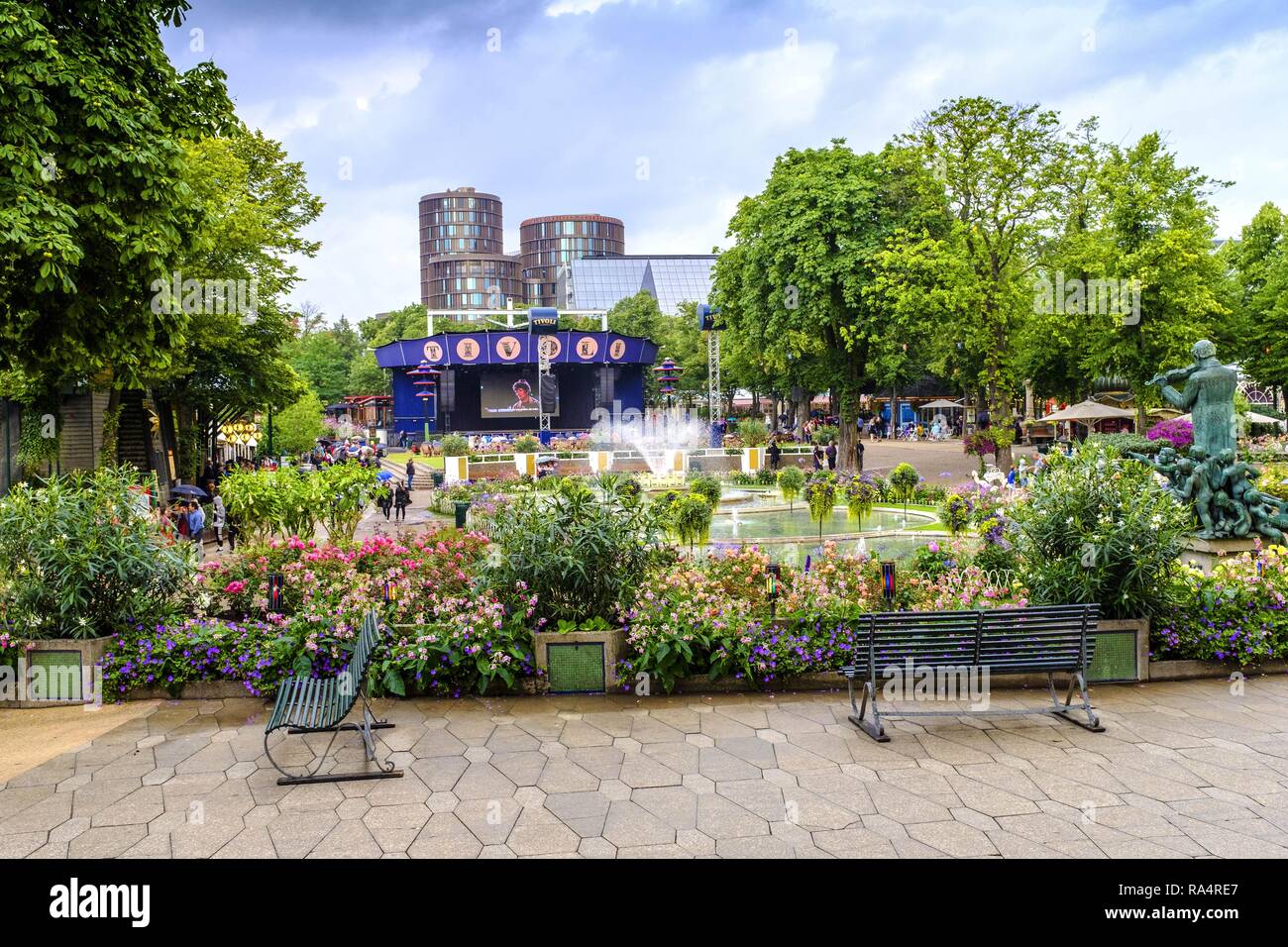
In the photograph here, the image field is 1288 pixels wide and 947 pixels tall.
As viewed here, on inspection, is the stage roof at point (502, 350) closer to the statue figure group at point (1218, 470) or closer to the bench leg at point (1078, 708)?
the statue figure group at point (1218, 470)

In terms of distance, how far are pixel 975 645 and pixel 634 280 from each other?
343ft

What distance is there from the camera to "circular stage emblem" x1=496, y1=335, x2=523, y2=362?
6019 cm

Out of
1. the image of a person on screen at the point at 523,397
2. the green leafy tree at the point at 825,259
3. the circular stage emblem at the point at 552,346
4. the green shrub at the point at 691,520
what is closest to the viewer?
the green shrub at the point at 691,520

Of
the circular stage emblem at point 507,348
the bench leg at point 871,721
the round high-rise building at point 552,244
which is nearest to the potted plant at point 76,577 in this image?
the bench leg at point 871,721

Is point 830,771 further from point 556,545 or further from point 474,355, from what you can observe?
point 474,355

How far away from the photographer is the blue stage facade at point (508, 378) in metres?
60.1

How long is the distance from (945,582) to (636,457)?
2985 centimetres

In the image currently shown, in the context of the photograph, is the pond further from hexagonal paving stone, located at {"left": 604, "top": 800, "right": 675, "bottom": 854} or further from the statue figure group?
hexagonal paving stone, located at {"left": 604, "top": 800, "right": 675, "bottom": 854}

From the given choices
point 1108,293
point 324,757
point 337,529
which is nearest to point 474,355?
point 1108,293

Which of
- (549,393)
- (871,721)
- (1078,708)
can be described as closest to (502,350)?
(549,393)

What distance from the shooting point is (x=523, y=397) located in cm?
6344

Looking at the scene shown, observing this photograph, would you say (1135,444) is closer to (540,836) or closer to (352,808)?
(540,836)

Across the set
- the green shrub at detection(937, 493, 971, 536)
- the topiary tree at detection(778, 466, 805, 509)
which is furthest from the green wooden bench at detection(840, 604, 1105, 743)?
the topiary tree at detection(778, 466, 805, 509)

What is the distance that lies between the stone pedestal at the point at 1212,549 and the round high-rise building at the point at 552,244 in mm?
150338
